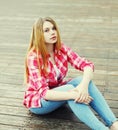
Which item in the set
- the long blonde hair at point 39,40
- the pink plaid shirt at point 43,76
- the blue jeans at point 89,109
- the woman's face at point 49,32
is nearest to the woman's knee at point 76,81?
the blue jeans at point 89,109

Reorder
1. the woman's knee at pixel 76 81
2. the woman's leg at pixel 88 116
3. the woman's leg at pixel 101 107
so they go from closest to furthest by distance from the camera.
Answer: the woman's leg at pixel 88 116 → the woman's leg at pixel 101 107 → the woman's knee at pixel 76 81

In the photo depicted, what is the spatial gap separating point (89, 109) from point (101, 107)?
15cm

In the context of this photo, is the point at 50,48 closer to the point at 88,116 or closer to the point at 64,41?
the point at 88,116

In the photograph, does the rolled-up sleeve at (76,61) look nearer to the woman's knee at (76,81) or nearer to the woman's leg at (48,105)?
the woman's knee at (76,81)

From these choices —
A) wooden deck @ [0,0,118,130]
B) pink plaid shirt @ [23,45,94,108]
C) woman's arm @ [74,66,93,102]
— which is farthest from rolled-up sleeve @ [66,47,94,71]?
wooden deck @ [0,0,118,130]

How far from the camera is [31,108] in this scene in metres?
2.32

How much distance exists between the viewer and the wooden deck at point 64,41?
238cm

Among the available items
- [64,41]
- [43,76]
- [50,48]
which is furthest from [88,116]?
[64,41]

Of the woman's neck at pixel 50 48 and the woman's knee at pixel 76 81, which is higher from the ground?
the woman's neck at pixel 50 48

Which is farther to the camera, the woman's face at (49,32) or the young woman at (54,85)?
the woman's face at (49,32)

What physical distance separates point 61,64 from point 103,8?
338 cm

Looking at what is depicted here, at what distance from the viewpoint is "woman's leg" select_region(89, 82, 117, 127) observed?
7.02 ft

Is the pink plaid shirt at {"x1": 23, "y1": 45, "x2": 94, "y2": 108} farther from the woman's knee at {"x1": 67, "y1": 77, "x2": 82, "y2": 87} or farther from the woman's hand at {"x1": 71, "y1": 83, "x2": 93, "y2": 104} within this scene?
the woman's hand at {"x1": 71, "y1": 83, "x2": 93, "y2": 104}

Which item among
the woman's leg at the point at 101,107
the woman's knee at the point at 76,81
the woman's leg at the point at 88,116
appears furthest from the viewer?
the woman's knee at the point at 76,81
